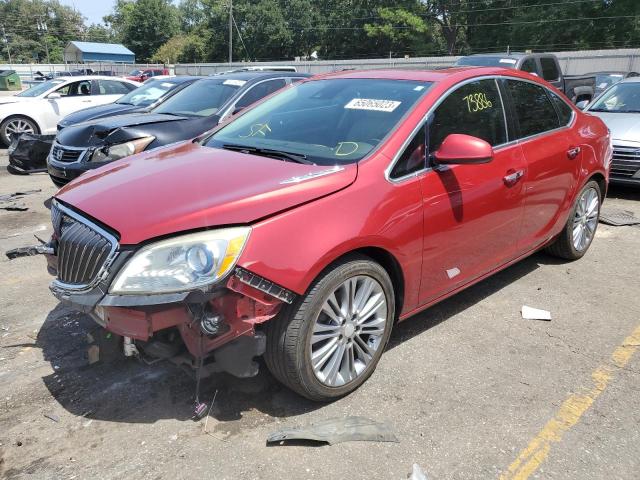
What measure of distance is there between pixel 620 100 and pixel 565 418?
23.9ft

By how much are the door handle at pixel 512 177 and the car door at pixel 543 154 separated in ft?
0.27

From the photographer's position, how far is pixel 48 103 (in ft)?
39.1

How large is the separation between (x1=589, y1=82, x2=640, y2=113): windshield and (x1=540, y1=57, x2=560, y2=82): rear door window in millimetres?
2703

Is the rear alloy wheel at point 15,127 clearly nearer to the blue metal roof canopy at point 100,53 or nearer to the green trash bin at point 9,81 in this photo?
the green trash bin at point 9,81

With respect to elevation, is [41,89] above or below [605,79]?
below

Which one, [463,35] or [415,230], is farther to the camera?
[463,35]

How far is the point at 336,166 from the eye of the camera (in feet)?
9.59

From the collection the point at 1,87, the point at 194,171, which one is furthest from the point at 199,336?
the point at 1,87

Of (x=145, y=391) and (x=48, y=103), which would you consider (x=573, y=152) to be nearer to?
(x=145, y=391)

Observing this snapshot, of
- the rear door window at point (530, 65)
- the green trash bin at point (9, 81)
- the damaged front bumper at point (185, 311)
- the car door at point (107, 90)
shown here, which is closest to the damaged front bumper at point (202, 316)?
the damaged front bumper at point (185, 311)

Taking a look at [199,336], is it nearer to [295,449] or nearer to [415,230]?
[295,449]

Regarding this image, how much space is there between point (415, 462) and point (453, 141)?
69.0 inches

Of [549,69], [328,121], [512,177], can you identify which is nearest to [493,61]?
[549,69]

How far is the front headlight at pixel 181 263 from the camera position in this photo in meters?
2.37
